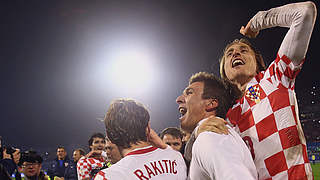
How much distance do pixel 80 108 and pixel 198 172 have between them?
1416 inches

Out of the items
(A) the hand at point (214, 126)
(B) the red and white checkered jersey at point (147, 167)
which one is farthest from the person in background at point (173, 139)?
(A) the hand at point (214, 126)

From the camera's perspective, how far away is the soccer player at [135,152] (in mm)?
1823

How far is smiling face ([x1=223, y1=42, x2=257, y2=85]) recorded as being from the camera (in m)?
Answer: 2.34

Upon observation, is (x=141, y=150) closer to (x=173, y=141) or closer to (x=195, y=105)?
(x=195, y=105)

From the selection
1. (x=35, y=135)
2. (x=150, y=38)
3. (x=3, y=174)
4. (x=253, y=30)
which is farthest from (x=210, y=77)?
(x=35, y=135)

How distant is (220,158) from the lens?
1.30m

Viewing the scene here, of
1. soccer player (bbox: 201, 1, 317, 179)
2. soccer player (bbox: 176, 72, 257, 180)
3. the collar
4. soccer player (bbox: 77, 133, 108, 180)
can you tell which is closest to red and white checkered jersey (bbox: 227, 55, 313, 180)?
soccer player (bbox: 201, 1, 317, 179)

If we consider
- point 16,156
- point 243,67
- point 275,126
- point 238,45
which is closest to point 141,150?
point 275,126

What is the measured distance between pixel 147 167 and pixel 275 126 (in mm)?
959

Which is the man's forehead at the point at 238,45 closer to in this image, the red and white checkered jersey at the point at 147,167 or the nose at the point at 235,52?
the nose at the point at 235,52

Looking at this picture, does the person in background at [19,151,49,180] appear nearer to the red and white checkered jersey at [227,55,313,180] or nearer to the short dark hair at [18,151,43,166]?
the short dark hair at [18,151,43,166]

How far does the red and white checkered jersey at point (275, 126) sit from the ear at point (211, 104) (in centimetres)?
25

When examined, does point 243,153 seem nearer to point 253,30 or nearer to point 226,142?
point 226,142

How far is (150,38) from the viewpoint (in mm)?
24203
